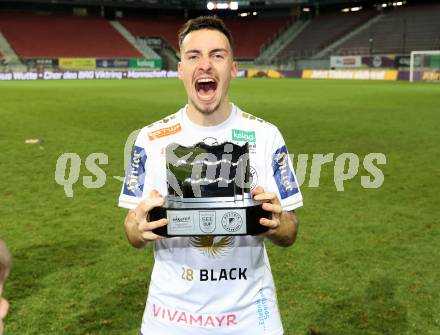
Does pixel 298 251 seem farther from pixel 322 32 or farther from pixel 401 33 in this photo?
pixel 322 32

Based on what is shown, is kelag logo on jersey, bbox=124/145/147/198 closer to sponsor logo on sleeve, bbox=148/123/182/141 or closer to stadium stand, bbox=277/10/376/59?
sponsor logo on sleeve, bbox=148/123/182/141

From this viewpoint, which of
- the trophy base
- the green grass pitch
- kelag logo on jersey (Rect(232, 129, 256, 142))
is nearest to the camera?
the trophy base

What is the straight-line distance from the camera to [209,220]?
1840mm

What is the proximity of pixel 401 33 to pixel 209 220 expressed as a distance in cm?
5352

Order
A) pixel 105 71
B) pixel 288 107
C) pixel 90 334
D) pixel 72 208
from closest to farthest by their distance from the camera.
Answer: pixel 90 334 < pixel 72 208 < pixel 288 107 < pixel 105 71

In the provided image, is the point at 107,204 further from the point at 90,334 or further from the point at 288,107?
the point at 288,107

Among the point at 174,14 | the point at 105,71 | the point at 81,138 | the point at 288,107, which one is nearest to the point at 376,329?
the point at 81,138

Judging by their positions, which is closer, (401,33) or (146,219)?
(146,219)

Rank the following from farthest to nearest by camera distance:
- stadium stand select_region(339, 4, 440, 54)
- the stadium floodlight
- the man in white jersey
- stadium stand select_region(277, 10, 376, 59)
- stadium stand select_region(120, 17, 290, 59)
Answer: stadium stand select_region(120, 17, 290, 59) → stadium stand select_region(277, 10, 376, 59) → stadium stand select_region(339, 4, 440, 54) → the stadium floodlight → the man in white jersey

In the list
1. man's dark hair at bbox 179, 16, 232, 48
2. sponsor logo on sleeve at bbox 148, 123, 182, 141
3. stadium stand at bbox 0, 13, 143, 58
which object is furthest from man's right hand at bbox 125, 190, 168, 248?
stadium stand at bbox 0, 13, 143, 58

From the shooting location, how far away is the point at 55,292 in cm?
438

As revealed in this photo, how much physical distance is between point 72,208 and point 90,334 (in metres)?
3.31

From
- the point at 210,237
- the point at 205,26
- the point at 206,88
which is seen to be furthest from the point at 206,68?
the point at 210,237

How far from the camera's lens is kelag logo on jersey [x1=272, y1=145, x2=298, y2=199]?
2.28 m
